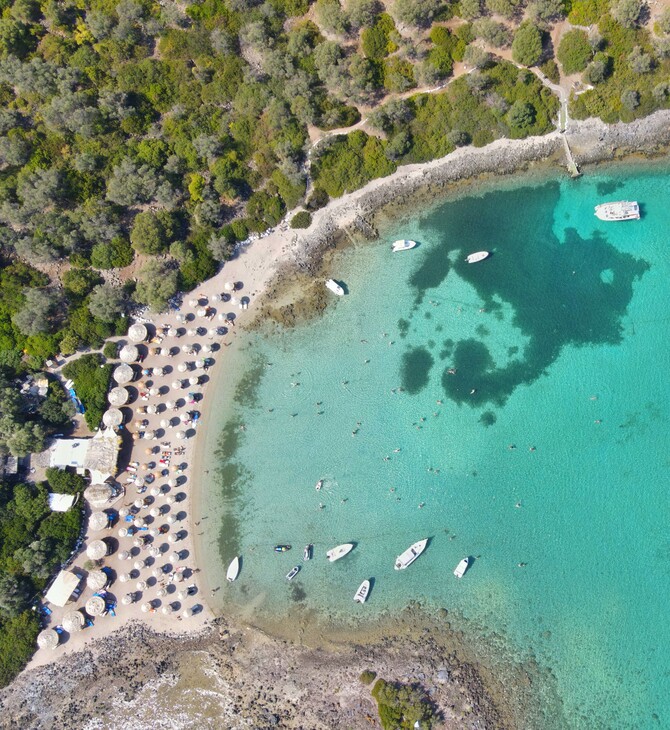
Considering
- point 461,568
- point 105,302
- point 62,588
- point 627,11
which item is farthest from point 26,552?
point 627,11

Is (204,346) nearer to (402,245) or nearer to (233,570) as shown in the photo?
(233,570)

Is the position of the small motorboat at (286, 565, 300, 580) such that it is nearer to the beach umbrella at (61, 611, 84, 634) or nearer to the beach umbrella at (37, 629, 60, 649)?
the beach umbrella at (61, 611, 84, 634)

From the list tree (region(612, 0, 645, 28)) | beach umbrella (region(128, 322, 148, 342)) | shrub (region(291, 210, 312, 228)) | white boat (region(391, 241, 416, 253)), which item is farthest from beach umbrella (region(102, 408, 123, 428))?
tree (region(612, 0, 645, 28))

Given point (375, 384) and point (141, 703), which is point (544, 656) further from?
point (141, 703)

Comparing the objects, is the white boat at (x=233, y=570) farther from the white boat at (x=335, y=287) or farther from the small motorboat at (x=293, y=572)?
the white boat at (x=335, y=287)

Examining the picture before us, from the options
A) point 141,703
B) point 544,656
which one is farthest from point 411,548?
point 141,703

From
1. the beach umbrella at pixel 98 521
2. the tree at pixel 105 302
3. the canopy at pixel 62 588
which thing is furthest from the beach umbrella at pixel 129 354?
the canopy at pixel 62 588
